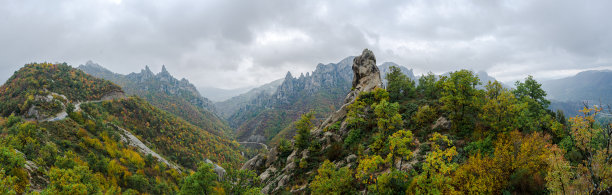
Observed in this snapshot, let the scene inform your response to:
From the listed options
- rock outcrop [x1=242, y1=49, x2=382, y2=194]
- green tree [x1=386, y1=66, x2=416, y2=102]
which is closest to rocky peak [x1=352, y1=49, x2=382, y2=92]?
rock outcrop [x1=242, y1=49, x2=382, y2=194]

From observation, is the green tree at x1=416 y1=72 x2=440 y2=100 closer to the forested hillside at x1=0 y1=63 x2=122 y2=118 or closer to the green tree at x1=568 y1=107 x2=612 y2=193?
the green tree at x1=568 y1=107 x2=612 y2=193

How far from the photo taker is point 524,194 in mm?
16906

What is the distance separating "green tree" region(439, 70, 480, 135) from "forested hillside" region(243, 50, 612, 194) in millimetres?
145

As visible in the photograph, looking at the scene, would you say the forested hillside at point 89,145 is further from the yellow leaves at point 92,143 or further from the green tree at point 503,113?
the green tree at point 503,113

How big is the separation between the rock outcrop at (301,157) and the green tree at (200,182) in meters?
14.2

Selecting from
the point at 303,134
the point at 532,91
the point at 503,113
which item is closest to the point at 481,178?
the point at 503,113

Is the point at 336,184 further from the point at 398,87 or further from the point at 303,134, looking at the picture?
the point at 398,87

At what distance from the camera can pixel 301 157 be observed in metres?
45.2

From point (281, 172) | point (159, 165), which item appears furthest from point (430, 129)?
point (159, 165)

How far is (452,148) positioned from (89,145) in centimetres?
8120

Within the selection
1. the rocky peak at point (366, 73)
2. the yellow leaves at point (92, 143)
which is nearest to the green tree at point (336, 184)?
the rocky peak at point (366, 73)

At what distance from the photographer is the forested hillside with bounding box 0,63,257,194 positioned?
91.2 ft

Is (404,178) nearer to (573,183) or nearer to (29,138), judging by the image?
(573,183)

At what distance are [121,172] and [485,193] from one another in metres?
70.6
